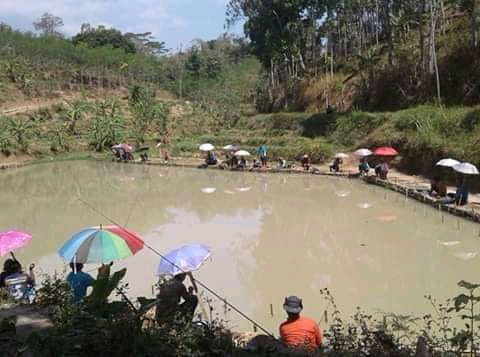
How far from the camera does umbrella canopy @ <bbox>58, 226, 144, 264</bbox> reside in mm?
6535

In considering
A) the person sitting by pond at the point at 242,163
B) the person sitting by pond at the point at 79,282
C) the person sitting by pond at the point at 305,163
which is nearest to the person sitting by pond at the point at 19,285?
the person sitting by pond at the point at 79,282

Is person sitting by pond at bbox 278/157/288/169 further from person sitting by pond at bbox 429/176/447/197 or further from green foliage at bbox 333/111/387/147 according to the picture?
person sitting by pond at bbox 429/176/447/197

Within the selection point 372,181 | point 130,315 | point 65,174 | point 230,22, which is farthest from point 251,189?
point 230,22

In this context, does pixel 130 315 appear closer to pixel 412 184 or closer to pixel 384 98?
pixel 412 184

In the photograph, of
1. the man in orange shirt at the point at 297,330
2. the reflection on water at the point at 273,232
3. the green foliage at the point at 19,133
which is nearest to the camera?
the man in orange shirt at the point at 297,330

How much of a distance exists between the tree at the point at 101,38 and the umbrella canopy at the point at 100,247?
212 ft

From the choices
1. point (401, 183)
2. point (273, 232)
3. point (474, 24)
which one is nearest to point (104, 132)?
point (401, 183)

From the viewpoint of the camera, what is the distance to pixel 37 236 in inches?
530

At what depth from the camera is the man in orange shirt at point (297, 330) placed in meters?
4.95

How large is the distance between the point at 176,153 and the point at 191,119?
33.6 feet

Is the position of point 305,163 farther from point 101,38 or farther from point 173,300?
point 101,38

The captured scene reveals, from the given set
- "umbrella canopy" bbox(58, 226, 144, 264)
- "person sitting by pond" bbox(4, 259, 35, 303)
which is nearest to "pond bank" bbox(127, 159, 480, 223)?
"umbrella canopy" bbox(58, 226, 144, 264)

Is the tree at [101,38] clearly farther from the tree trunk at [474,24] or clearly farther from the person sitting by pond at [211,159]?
the tree trunk at [474,24]

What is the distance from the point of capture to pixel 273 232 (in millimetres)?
13133
